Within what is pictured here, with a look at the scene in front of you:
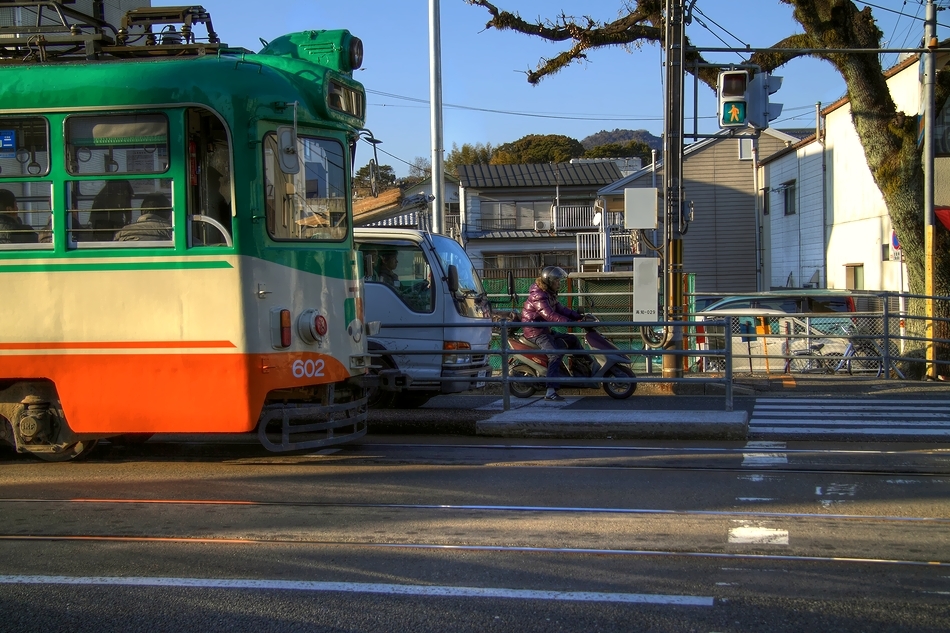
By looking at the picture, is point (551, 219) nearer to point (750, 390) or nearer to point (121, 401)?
point (750, 390)

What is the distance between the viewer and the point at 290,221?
26.2 feet

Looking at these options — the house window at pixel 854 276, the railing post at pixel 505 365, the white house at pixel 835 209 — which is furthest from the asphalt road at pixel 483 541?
the house window at pixel 854 276

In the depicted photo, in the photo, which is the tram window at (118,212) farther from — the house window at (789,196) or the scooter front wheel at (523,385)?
the house window at (789,196)

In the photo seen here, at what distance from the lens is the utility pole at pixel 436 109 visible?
17828mm

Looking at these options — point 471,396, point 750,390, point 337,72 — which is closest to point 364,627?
point 337,72

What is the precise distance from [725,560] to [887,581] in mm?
884

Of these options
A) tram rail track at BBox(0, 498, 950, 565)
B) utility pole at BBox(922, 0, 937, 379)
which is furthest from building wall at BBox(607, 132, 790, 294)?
tram rail track at BBox(0, 498, 950, 565)

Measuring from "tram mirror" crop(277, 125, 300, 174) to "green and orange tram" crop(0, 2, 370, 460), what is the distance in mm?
10

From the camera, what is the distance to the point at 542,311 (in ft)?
39.5

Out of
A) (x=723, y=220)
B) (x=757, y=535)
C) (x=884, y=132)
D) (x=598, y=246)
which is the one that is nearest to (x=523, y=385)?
(x=757, y=535)

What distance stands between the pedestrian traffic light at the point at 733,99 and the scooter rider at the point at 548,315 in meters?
3.39

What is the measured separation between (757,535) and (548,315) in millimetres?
6268

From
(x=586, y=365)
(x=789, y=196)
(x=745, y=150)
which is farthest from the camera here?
(x=745, y=150)

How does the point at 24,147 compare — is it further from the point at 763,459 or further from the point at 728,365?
the point at 728,365
